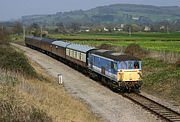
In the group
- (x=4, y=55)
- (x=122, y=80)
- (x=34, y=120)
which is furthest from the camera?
(x=4, y=55)

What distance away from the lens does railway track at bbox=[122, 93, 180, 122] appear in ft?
69.7

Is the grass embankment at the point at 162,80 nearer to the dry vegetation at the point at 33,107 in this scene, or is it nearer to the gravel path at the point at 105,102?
the gravel path at the point at 105,102

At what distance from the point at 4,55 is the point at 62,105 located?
536 inches

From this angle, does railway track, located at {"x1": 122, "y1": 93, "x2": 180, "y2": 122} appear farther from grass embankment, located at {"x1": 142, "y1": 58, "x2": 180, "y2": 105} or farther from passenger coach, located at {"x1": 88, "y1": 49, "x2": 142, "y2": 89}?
grass embankment, located at {"x1": 142, "y1": 58, "x2": 180, "y2": 105}

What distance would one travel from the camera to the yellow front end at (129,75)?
29.0 m

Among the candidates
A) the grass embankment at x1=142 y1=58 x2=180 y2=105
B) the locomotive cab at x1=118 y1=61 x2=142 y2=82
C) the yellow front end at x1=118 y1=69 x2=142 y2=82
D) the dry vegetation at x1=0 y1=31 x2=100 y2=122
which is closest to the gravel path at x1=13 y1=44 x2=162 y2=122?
the dry vegetation at x1=0 y1=31 x2=100 y2=122

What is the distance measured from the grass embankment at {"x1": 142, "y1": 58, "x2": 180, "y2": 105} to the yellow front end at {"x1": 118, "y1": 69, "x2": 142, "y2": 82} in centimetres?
216

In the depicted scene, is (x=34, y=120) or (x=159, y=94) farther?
(x=159, y=94)

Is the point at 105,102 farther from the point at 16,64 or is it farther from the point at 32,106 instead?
the point at 32,106

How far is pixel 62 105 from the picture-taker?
69.8ft

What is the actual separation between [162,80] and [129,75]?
5114 mm

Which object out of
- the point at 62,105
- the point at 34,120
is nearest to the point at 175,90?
the point at 62,105

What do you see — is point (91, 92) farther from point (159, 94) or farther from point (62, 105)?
point (62, 105)

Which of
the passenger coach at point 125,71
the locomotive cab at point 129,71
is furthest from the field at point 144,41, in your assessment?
the locomotive cab at point 129,71
